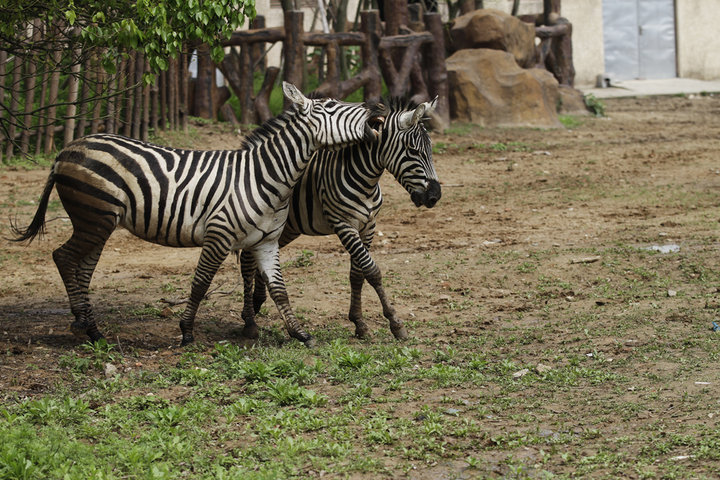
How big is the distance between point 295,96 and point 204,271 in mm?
1406

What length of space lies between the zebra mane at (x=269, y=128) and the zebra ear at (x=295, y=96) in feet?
0.33

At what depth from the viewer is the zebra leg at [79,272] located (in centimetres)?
638

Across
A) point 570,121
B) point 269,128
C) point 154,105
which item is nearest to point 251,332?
point 269,128

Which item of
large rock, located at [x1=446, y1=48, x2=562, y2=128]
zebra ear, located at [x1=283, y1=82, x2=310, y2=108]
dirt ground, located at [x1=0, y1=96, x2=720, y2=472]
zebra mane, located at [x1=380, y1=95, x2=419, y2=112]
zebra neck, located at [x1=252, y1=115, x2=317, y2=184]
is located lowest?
dirt ground, located at [x1=0, y1=96, x2=720, y2=472]

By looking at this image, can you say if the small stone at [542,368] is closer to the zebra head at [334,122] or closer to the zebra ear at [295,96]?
the zebra head at [334,122]

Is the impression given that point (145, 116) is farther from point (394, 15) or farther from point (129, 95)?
point (394, 15)

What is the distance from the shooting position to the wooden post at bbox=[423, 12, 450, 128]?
16.5 meters

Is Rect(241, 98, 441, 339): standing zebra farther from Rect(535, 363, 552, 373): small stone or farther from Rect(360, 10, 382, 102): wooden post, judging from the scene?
Rect(360, 10, 382, 102): wooden post

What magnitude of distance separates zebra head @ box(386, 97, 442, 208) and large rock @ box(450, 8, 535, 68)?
12.1 metres

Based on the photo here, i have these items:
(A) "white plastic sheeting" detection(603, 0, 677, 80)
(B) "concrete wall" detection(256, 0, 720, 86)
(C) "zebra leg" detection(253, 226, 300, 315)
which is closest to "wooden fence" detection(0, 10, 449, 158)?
(C) "zebra leg" detection(253, 226, 300, 315)

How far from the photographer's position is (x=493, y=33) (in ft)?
59.3

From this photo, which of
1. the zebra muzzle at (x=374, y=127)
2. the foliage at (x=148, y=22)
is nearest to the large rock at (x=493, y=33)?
the zebra muzzle at (x=374, y=127)

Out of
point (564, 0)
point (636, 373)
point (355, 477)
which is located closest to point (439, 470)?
point (355, 477)

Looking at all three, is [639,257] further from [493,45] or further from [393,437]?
[493,45]
